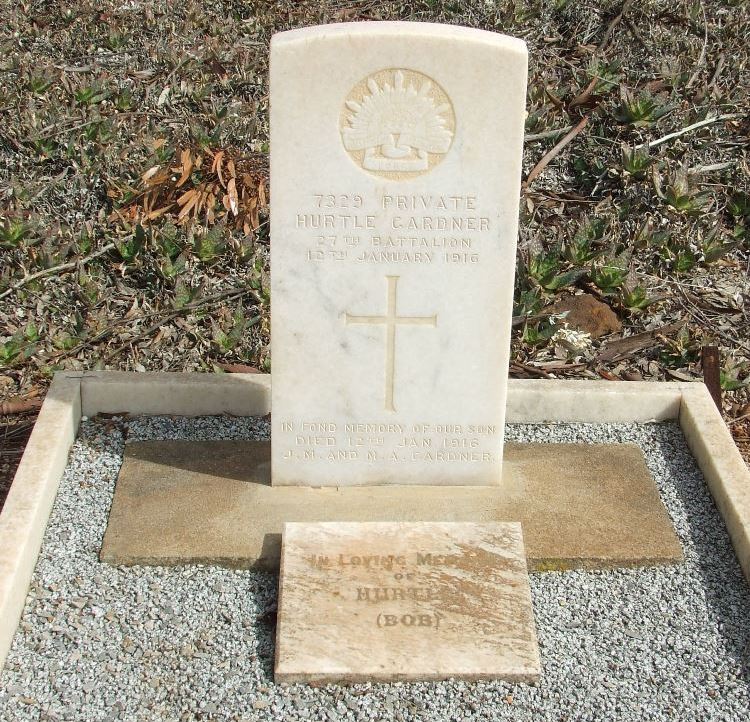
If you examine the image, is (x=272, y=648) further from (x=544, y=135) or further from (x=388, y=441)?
(x=544, y=135)

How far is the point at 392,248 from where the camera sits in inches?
152

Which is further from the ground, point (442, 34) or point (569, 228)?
point (442, 34)

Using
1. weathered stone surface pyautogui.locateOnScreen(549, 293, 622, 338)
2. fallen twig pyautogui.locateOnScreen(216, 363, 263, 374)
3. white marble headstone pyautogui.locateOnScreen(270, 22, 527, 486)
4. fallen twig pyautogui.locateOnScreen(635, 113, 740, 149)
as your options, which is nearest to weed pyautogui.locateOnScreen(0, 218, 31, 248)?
fallen twig pyautogui.locateOnScreen(216, 363, 263, 374)

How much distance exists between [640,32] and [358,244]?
4.36 metres

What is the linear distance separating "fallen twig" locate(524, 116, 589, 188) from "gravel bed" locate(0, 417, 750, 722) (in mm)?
2725

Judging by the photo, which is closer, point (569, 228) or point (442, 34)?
point (442, 34)

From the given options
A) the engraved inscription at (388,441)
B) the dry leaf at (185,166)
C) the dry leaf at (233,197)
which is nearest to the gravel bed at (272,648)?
the engraved inscription at (388,441)

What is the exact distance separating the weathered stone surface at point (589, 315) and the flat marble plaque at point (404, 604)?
6.14ft

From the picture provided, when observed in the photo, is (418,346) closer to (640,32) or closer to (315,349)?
(315,349)

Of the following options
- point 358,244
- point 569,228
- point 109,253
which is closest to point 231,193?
point 109,253

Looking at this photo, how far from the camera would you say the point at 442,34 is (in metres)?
3.58

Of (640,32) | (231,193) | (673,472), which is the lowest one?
(673,472)

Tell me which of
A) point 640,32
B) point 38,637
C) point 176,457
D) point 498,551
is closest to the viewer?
point 38,637

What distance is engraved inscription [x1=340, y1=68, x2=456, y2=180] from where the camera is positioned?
3.65m
